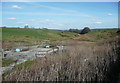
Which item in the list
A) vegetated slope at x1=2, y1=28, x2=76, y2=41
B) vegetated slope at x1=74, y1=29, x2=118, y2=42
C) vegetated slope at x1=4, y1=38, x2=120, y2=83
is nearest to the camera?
vegetated slope at x1=4, y1=38, x2=120, y2=83

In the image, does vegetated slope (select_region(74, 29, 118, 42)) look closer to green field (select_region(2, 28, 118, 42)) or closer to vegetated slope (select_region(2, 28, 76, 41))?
green field (select_region(2, 28, 118, 42))

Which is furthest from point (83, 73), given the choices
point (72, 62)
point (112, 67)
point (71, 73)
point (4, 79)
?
point (4, 79)

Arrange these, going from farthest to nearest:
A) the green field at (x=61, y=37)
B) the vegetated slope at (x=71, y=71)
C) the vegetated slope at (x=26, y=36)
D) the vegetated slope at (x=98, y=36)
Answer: the vegetated slope at (x=26, y=36), the green field at (x=61, y=37), the vegetated slope at (x=98, y=36), the vegetated slope at (x=71, y=71)

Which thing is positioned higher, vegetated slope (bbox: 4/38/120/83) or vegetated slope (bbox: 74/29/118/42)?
vegetated slope (bbox: 74/29/118/42)

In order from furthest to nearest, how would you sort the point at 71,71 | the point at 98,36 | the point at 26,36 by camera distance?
the point at 26,36, the point at 98,36, the point at 71,71

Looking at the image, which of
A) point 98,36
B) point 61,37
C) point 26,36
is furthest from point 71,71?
point 61,37

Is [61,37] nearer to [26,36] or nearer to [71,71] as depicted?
[26,36]

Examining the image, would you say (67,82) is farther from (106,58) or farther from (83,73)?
(106,58)

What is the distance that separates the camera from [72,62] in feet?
14.6

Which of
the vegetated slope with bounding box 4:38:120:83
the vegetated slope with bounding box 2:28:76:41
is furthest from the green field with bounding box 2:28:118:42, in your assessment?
the vegetated slope with bounding box 4:38:120:83

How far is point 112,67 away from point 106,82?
35.1 inches

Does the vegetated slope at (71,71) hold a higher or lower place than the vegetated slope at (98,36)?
lower

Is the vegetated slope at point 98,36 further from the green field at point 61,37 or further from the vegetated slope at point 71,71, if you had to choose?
the vegetated slope at point 71,71

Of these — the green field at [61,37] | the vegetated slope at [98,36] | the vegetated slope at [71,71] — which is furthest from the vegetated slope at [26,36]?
the vegetated slope at [71,71]
